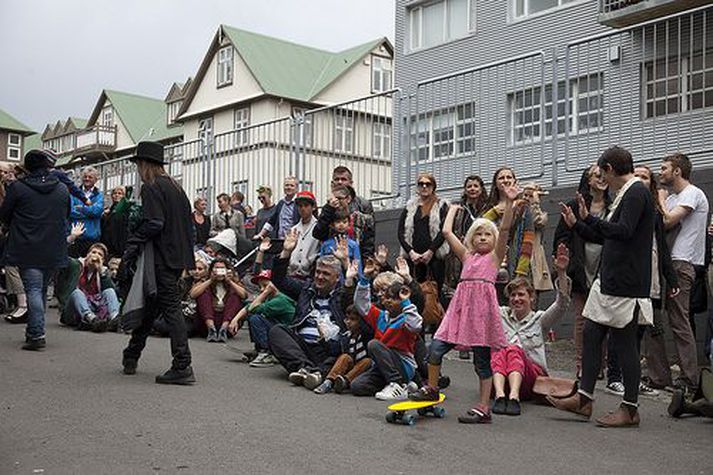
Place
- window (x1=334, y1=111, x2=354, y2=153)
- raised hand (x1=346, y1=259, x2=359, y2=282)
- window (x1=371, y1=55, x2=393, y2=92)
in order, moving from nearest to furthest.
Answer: raised hand (x1=346, y1=259, x2=359, y2=282) < window (x1=334, y1=111, x2=354, y2=153) < window (x1=371, y1=55, x2=393, y2=92)

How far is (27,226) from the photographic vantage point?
417 inches

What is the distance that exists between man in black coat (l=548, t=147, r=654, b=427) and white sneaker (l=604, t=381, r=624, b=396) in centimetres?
134

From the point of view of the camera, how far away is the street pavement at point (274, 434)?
19.6 feet

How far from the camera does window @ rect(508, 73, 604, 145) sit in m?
11.8

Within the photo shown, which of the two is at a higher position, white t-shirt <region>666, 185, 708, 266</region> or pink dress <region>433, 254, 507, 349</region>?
white t-shirt <region>666, 185, 708, 266</region>

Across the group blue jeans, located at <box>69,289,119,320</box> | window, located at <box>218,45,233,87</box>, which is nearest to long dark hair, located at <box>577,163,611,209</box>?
blue jeans, located at <box>69,289,119,320</box>

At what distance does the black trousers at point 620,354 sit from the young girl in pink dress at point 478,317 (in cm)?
65

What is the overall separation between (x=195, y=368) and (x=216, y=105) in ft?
143

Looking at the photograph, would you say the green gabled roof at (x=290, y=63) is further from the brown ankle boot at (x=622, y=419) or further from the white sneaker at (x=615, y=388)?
the brown ankle boot at (x=622, y=419)

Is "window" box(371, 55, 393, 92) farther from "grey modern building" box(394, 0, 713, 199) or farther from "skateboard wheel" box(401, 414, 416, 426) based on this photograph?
"skateboard wheel" box(401, 414, 416, 426)

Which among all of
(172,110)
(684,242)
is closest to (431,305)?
(684,242)

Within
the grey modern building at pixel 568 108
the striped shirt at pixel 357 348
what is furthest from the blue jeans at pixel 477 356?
the grey modern building at pixel 568 108

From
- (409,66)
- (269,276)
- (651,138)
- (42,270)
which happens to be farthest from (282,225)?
(409,66)

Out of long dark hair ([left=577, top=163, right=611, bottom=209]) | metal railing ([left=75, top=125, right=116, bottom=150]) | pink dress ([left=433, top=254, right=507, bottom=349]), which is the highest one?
metal railing ([left=75, top=125, right=116, bottom=150])
